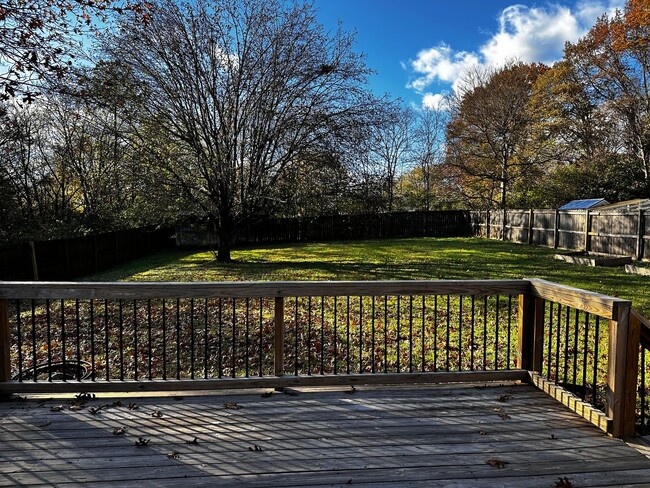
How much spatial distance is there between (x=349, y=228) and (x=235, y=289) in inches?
915

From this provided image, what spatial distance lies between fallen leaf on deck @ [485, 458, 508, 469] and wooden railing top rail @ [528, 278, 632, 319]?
1127 millimetres

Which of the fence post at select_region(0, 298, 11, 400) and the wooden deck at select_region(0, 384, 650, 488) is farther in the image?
the fence post at select_region(0, 298, 11, 400)

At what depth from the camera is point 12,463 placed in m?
2.29

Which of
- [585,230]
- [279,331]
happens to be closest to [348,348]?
[279,331]

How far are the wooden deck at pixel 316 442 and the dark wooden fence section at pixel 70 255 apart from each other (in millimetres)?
8980

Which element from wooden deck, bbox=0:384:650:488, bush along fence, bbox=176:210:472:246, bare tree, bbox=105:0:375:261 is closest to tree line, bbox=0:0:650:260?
bare tree, bbox=105:0:375:261

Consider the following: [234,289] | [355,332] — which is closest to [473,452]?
[234,289]

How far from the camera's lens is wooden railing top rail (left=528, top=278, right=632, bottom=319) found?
103 inches

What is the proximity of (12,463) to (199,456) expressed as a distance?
0.99m

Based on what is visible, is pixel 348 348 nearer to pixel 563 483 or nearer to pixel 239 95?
pixel 563 483

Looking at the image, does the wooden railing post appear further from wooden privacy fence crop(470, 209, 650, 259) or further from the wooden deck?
wooden privacy fence crop(470, 209, 650, 259)

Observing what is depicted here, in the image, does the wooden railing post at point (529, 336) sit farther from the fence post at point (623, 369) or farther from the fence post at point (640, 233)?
the fence post at point (640, 233)

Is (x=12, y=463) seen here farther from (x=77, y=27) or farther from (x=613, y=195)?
(x=613, y=195)

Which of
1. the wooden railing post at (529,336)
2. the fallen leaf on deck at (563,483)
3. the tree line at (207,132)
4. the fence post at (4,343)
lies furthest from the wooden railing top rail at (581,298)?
the tree line at (207,132)
